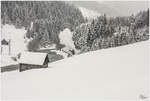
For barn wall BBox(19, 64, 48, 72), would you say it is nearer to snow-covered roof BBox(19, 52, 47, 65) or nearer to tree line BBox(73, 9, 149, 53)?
snow-covered roof BBox(19, 52, 47, 65)

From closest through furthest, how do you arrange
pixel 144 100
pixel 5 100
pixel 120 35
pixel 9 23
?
1. pixel 144 100
2. pixel 5 100
3. pixel 120 35
4. pixel 9 23

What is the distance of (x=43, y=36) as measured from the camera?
4277 inches

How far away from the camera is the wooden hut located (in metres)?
38.2

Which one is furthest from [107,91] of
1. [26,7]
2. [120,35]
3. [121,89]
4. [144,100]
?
[26,7]

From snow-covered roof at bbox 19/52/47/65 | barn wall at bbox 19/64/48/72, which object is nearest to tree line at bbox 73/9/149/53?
snow-covered roof at bbox 19/52/47/65

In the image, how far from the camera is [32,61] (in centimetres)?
3844

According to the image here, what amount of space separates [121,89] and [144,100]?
10.2 feet

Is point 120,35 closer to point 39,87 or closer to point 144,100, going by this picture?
point 39,87

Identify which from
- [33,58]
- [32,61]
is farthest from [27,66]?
[33,58]

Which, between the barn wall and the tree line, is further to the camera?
the tree line

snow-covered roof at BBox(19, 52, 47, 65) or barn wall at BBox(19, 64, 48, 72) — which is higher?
snow-covered roof at BBox(19, 52, 47, 65)

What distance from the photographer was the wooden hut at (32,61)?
38.2 meters

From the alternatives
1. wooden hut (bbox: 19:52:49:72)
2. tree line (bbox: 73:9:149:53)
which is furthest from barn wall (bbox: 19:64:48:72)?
tree line (bbox: 73:9:149:53)

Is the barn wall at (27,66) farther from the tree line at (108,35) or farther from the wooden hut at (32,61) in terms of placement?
the tree line at (108,35)
